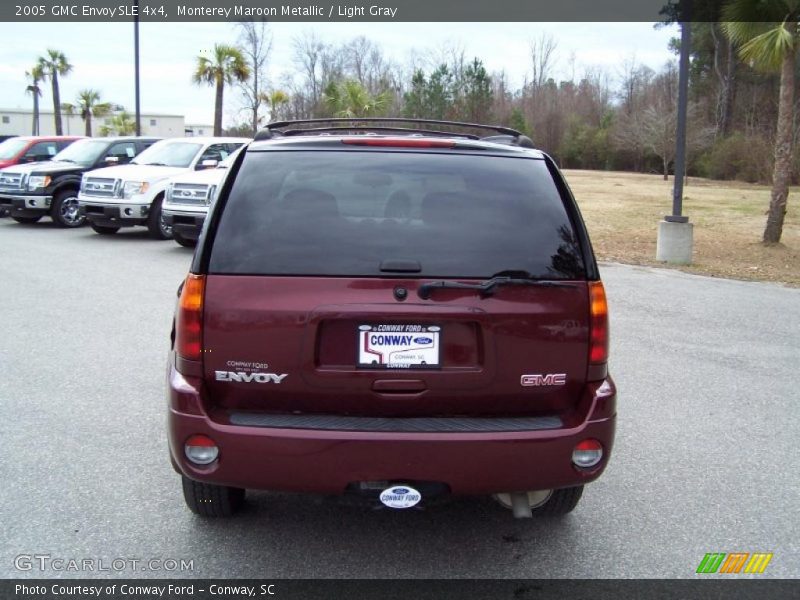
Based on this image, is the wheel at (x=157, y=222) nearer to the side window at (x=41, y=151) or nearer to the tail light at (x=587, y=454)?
the side window at (x=41, y=151)

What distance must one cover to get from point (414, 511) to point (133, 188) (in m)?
12.4

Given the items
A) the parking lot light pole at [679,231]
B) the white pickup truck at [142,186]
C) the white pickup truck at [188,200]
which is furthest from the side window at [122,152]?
the parking lot light pole at [679,231]

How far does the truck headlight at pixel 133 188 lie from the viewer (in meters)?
14.6

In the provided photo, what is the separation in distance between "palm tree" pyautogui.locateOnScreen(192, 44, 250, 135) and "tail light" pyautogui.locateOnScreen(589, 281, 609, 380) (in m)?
32.7

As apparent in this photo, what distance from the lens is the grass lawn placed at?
13366 mm

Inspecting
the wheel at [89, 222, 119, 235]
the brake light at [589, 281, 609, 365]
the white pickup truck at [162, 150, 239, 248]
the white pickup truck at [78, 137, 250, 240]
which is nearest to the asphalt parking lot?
the brake light at [589, 281, 609, 365]

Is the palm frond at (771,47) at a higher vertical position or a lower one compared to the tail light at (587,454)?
higher

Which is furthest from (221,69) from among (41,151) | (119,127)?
(119,127)

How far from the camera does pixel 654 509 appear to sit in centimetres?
394

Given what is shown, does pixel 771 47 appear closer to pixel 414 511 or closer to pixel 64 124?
pixel 414 511

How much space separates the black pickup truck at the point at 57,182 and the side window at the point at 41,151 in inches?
80.6

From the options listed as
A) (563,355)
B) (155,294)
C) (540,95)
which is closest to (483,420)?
(563,355)

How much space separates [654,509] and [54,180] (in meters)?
16.1

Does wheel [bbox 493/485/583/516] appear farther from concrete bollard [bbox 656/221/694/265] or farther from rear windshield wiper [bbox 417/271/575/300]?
concrete bollard [bbox 656/221/694/265]
